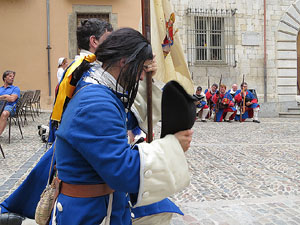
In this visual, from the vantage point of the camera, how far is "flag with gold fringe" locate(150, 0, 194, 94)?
2443mm

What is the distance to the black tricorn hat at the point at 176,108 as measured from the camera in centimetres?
126

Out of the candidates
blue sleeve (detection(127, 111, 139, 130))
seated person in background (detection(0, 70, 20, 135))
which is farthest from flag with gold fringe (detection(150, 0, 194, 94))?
seated person in background (detection(0, 70, 20, 135))

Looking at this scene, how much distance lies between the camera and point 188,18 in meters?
14.4

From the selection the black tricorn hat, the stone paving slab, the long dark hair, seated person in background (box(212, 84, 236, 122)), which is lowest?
the stone paving slab

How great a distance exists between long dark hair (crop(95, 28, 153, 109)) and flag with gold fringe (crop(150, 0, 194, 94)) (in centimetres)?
103

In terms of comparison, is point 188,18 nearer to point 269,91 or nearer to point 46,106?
point 269,91

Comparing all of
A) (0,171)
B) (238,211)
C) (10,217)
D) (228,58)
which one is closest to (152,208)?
(10,217)

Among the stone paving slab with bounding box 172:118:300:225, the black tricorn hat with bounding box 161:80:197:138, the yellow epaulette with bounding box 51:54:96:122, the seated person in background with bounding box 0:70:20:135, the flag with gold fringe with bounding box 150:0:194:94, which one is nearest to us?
the black tricorn hat with bounding box 161:80:197:138

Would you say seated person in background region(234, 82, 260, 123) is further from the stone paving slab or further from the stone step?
the stone paving slab

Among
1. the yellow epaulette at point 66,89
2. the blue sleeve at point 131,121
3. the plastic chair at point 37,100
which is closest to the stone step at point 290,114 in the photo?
the plastic chair at point 37,100

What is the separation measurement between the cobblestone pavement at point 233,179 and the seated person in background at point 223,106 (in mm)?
5332

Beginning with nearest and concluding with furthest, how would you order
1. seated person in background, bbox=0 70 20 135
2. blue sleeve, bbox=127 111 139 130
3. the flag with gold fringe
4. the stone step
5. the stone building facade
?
blue sleeve, bbox=127 111 139 130 < the flag with gold fringe < seated person in background, bbox=0 70 20 135 < the stone step < the stone building facade

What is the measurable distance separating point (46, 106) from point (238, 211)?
1135 centimetres

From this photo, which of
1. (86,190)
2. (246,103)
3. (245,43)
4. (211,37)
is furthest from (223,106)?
(86,190)
